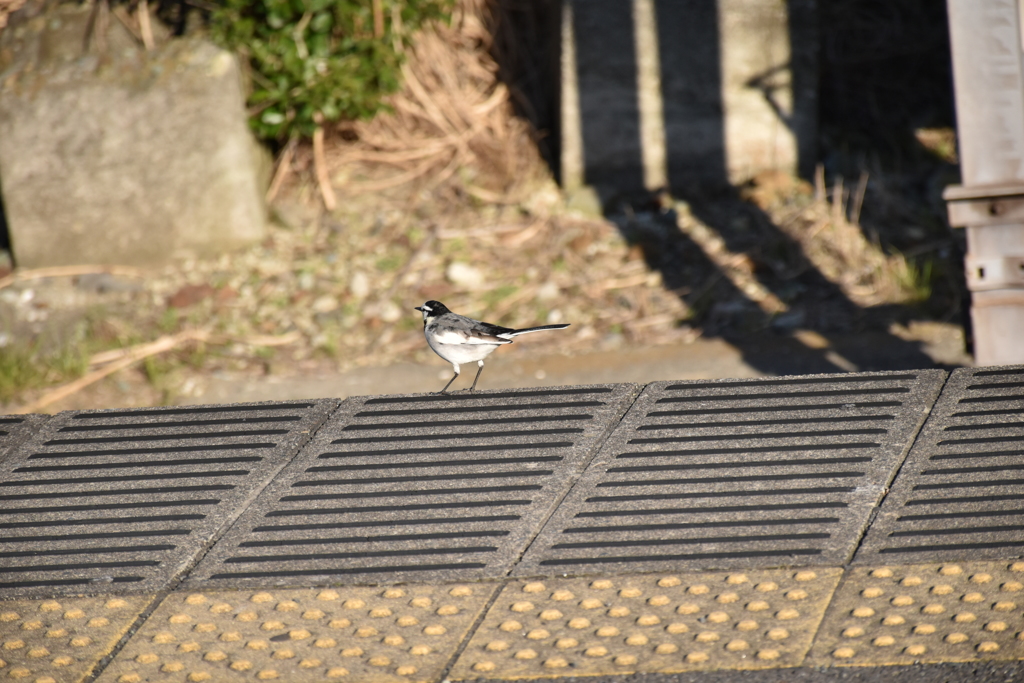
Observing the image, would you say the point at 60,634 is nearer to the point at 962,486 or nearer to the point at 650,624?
the point at 650,624

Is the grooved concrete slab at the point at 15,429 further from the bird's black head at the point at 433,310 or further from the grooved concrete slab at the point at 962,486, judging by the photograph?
the grooved concrete slab at the point at 962,486

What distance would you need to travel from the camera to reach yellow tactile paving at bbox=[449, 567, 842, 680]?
2502 millimetres

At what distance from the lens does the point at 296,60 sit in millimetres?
8023

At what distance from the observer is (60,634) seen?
2752 millimetres

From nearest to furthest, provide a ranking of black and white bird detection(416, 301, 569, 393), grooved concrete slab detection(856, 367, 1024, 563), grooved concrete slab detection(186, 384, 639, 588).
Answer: grooved concrete slab detection(856, 367, 1024, 563) < grooved concrete slab detection(186, 384, 639, 588) < black and white bird detection(416, 301, 569, 393)

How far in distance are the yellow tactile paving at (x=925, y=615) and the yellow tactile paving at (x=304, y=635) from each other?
0.85 meters

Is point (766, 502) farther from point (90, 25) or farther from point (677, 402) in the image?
Result: point (90, 25)

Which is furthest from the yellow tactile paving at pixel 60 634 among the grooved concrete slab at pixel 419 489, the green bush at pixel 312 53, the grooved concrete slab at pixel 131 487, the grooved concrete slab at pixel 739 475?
the green bush at pixel 312 53

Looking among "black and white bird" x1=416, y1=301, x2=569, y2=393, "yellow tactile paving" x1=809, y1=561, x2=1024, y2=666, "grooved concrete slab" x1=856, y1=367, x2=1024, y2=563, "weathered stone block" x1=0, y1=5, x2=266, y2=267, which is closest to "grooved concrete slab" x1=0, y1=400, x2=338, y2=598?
"black and white bird" x1=416, y1=301, x2=569, y2=393

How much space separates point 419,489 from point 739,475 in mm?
934

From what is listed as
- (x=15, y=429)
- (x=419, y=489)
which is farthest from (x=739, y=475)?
(x=15, y=429)

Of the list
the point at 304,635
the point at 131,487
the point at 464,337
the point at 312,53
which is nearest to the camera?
the point at 304,635

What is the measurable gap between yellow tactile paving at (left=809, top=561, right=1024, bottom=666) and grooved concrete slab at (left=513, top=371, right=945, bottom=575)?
156 millimetres

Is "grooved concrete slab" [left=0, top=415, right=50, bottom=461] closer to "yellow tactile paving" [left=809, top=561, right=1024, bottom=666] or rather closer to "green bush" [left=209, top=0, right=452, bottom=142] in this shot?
"yellow tactile paving" [left=809, top=561, right=1024, bottom=666]
